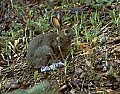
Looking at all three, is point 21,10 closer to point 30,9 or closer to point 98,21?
point 30,9

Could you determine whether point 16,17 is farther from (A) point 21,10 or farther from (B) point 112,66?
(B) point 112,66

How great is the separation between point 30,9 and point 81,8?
3.99 feet

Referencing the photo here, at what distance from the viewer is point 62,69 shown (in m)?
4.53

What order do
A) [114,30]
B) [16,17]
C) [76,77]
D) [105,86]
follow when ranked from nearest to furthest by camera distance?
[105,86]
[76,77]
[114,30]
[16,17]

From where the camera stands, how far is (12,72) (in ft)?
16.0

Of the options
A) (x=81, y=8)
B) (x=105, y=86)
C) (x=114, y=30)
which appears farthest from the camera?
(x=81, y=8)

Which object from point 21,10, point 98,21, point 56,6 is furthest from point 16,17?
point 98,21

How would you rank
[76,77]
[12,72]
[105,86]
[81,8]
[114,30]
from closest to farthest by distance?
[105,86] → [76,77] → [12,72] → [114,30] → [81,8]

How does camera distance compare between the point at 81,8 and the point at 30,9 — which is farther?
the point at 30,9

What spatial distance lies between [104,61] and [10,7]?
10.8 feet

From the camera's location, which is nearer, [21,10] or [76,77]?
[76,77]

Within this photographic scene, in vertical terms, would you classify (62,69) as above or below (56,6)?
below

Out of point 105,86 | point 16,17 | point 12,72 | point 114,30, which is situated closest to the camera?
point 105,86

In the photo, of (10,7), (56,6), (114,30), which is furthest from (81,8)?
(10,7)
